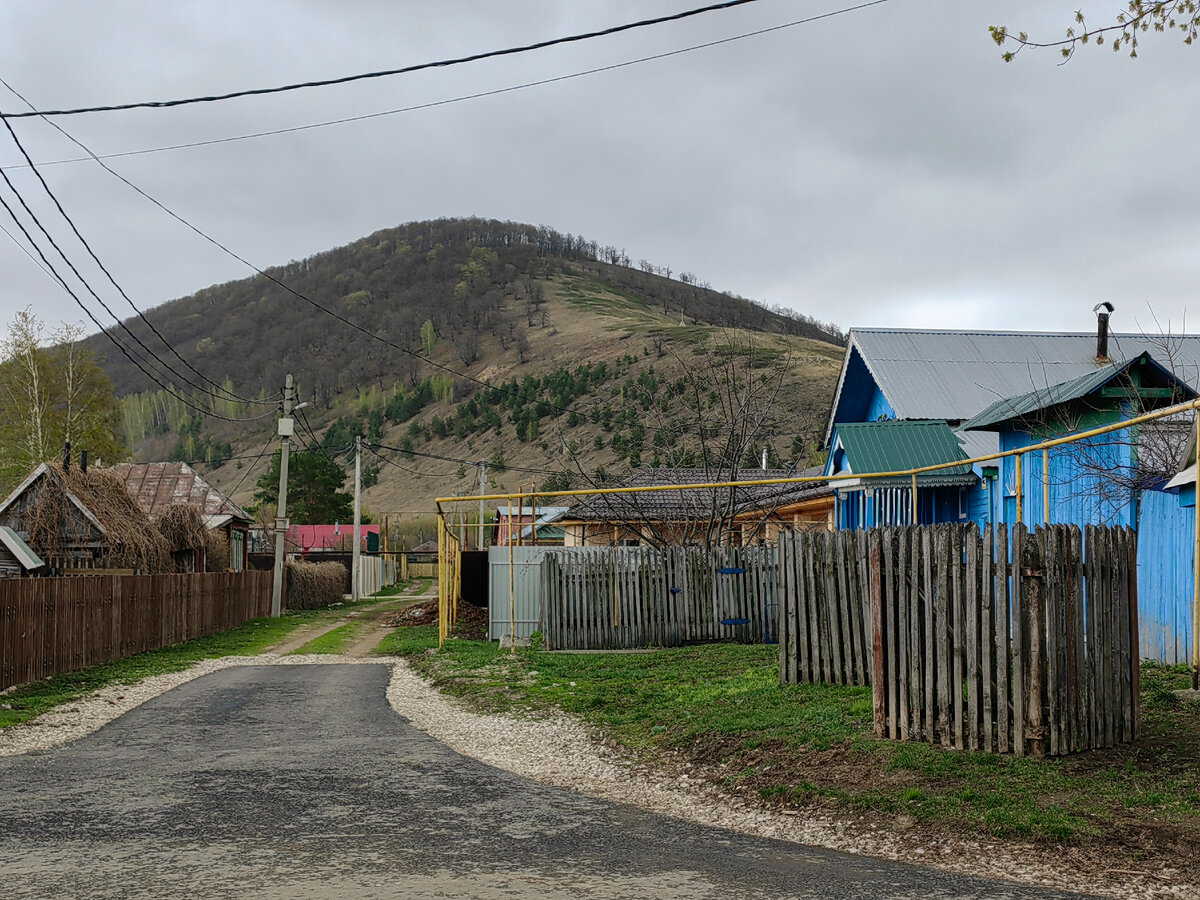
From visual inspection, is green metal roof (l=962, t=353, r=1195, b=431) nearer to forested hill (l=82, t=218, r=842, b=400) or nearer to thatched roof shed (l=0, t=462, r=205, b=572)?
thatched roof shed (l=0, t=462, r=205, b=572)

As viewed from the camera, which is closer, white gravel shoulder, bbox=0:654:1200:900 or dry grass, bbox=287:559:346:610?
white gravel shoulder, bbox=0:654:1200:900

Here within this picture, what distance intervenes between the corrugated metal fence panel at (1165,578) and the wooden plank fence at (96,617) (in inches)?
541

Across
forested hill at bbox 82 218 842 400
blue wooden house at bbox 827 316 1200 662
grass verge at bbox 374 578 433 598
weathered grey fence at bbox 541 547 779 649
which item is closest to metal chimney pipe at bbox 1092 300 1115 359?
blue wooden house at bbox 827 316 1200 662

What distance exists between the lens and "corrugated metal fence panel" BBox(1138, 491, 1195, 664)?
11633mm

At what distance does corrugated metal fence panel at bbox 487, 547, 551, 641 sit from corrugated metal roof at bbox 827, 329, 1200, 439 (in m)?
7.76

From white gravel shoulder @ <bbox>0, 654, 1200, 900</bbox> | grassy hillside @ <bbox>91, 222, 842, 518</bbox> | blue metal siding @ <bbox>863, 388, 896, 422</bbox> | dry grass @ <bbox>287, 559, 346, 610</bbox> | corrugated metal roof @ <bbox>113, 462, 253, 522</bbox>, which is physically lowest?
dry grass @ <bbox>287, 559, 346, 610</bbox>

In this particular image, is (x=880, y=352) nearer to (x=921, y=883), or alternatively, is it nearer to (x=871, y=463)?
(x=871, y=463)

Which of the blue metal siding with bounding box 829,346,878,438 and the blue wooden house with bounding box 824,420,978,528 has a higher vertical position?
the blue metal siding with bounding box 829,346,878,438

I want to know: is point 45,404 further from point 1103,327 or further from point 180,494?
point 1103,327

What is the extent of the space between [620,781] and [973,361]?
1789 cm

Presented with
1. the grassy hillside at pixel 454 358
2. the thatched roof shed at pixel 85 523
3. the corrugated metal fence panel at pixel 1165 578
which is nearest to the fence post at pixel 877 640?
the corrugated metal fence panel at pixel 1165 578

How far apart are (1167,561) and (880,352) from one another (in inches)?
483

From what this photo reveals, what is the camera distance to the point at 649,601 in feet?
58.3

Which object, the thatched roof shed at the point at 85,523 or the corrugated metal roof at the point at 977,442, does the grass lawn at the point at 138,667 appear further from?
the corrugated metal roof at the point at 977,442
